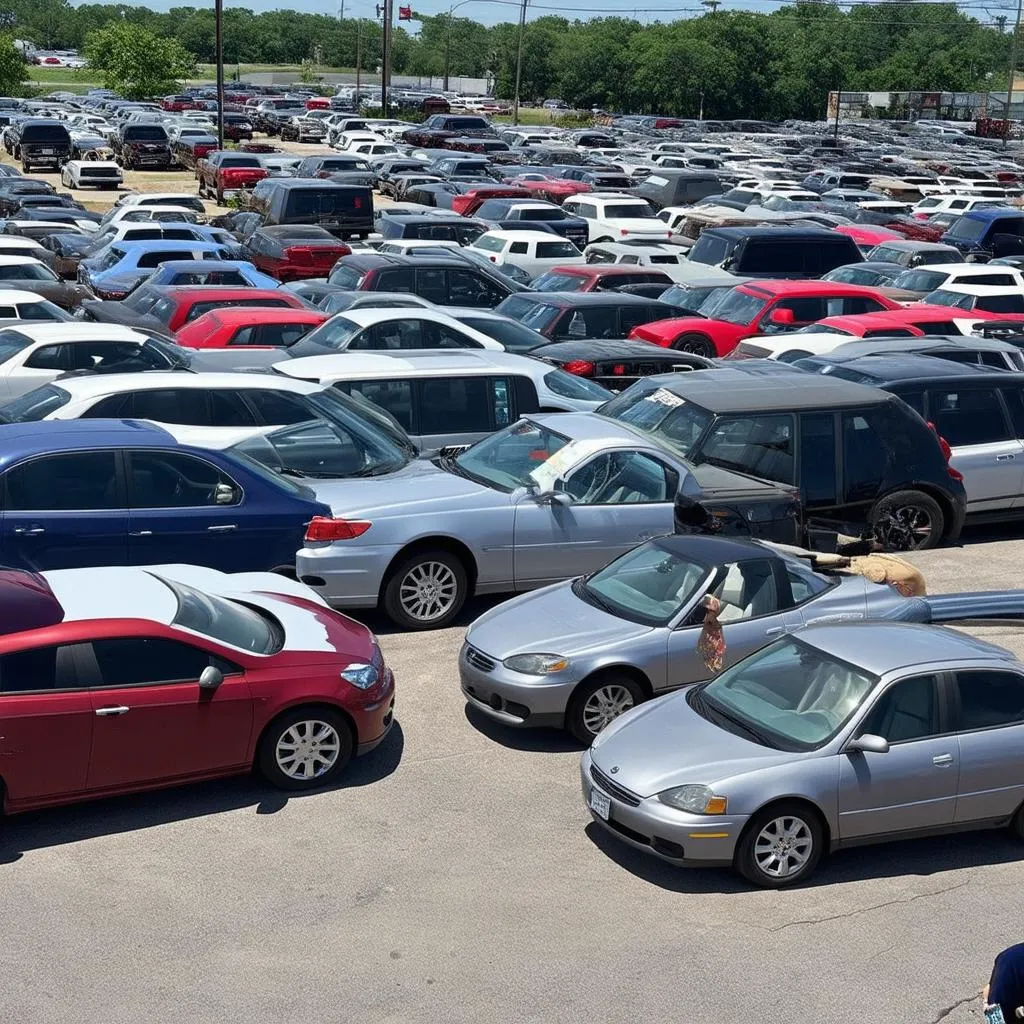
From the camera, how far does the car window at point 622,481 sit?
12.2 m

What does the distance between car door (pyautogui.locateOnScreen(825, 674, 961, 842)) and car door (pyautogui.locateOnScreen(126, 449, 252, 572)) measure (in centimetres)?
491

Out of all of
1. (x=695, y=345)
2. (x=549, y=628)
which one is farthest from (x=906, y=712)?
(x=695, y=345)

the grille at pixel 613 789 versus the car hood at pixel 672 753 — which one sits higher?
the car hood at pixel 672 753

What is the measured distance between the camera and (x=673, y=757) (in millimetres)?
8219

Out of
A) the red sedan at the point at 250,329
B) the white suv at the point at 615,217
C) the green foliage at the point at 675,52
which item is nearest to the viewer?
the red sedan at the point at 250,329

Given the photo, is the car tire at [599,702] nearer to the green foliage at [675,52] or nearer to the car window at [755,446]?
the car window at [755,446]

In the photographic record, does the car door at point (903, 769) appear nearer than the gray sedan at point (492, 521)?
Yes

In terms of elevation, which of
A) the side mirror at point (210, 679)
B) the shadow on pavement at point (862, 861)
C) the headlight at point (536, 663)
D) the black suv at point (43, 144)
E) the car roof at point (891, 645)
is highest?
the black suv at point (43, 144)

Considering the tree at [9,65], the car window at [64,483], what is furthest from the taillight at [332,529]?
the tree at [9,65]

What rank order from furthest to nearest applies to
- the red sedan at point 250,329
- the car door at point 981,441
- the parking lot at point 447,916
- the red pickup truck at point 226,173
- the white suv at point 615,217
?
the red pickup truck at point 226,173, the white suv at point 615,217, the red sedan at point 250,329, the car door at point 981,441, the parking lot at point 447,916

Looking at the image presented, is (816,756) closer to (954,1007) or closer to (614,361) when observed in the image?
(954,1007)

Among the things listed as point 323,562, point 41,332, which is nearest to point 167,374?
point 323,562

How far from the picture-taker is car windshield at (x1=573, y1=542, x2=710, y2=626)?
1004 centimetres

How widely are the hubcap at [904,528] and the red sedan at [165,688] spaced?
20.6 feet
